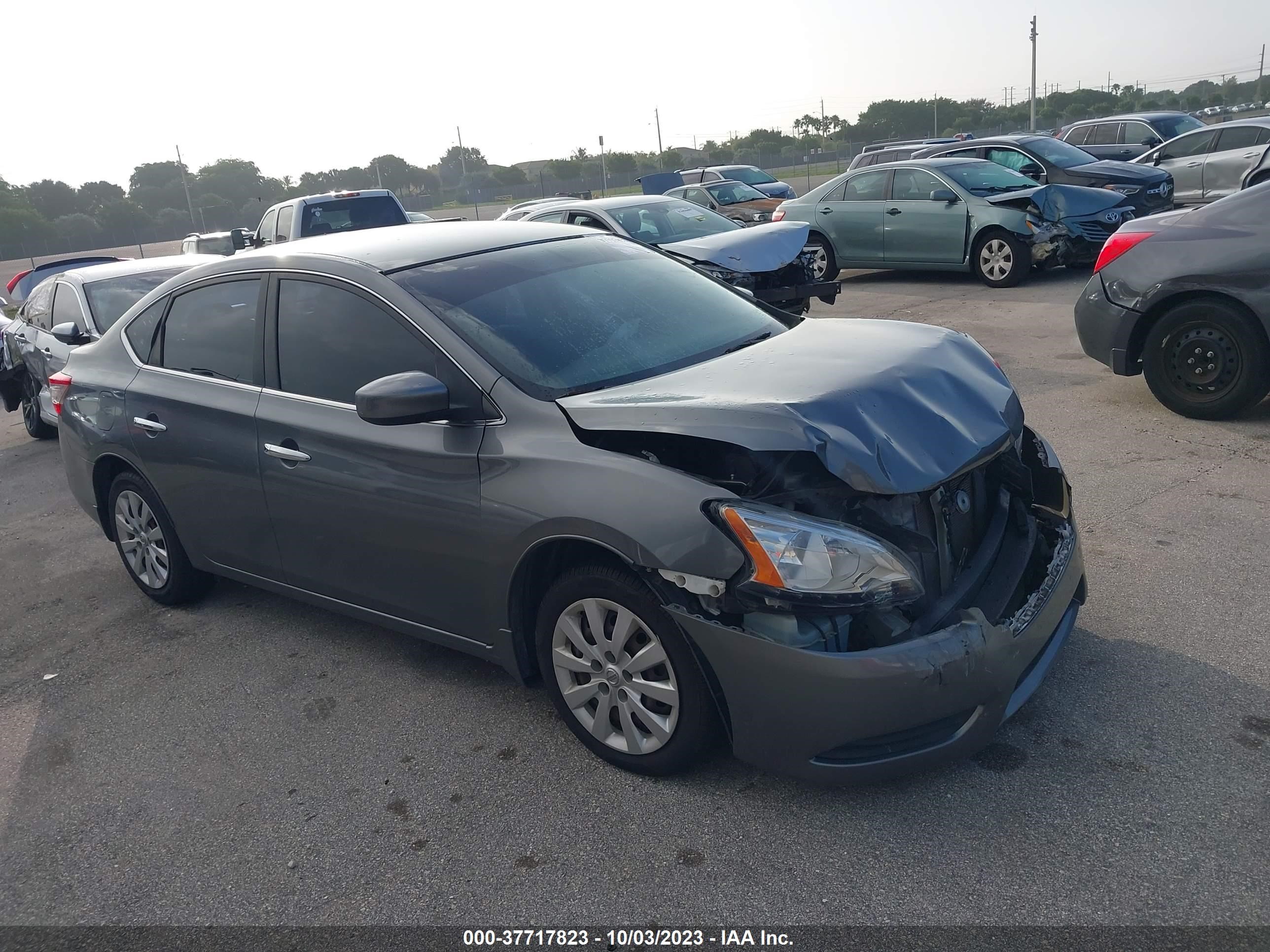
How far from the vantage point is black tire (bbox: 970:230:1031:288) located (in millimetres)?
11898

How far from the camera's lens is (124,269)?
8914 millimetres

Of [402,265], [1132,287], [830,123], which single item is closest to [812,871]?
[402,265]

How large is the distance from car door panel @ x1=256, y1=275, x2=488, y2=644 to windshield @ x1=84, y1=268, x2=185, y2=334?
509cm

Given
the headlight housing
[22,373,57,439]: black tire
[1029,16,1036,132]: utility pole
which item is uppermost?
[1029,16,1036,132]: utility pole

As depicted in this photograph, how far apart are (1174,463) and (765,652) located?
3.91 metres

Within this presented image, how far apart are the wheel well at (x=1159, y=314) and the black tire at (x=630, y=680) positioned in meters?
4.63

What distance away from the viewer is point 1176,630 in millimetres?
3859

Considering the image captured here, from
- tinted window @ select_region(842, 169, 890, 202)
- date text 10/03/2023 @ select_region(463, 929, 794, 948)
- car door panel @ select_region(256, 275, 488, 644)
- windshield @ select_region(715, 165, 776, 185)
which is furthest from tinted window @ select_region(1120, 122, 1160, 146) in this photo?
date text 10/03/2023 @ select_region(463, 929, 794, 948)

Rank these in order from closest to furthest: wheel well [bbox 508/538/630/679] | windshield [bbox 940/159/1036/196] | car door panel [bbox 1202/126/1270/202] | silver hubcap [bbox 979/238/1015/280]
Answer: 1. wheel well [bbox 508/538/630/679]
2. silver hubcap [bbox 979/238/1015/280]
3. windshield [bbox 940/159/1036/196]
4. car door panel [bbox 1202/126/1270/202]

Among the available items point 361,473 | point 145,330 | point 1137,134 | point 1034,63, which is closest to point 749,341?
point 361,473

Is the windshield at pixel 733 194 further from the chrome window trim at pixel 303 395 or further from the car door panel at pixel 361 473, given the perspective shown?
the car door panel at pixel 361 473

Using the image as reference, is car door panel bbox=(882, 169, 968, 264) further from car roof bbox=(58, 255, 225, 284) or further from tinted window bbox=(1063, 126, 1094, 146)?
Answer: tinted window bbox=(1063, 126, 1094, 146)

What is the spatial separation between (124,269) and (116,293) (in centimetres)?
35

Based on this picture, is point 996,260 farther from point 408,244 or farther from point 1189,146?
point 408,244
